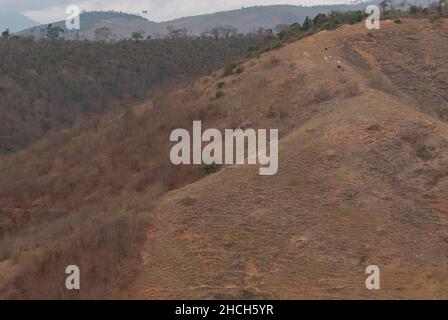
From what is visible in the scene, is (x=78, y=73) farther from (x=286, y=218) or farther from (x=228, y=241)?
(x=228, y=241)

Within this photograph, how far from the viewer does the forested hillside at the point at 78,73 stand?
42.9 metres

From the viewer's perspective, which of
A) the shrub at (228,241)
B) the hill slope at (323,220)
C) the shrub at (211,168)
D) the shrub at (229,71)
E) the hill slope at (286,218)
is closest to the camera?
the hill slope at (323,220)

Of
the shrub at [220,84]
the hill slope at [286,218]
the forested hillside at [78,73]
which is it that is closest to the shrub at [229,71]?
the shrub at [220,84]

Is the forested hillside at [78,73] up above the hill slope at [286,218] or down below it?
above

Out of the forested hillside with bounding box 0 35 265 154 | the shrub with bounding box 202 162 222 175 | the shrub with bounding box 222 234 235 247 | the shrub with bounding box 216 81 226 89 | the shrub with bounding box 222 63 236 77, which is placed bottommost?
the shrub with bounding box 222 234 235 247

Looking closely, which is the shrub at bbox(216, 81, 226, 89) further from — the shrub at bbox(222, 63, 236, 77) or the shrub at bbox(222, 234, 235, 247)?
the shrub at bbox(222, 234, 235, 247)

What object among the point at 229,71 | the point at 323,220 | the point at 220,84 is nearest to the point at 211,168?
the point at 323,220

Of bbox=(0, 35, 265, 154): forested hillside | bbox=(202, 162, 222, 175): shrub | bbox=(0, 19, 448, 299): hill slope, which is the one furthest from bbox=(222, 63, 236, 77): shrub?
bbox=(0, 35, 265, 154): forested hillside

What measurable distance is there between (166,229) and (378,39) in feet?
47.5

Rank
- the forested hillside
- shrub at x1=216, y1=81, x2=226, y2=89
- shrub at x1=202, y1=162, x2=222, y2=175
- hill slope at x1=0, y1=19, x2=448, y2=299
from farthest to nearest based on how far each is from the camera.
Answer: the forested hillside, shrub at x1=216, y1=81, x2=226, y2=89, shrub at x1=202, y1=162, x2=222, y2=175, hill slope at x1=0, y1=19, x2=448, y2=299

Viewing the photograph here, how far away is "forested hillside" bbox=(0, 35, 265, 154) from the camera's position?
141ft

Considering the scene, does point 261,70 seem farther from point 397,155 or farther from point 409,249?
point 409,249

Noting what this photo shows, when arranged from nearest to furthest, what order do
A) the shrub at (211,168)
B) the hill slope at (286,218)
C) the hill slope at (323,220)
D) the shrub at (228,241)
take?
the hill slope at (323,220), the hill slope at (286,218), the shrub at (228,241), the shrub at (211,168)

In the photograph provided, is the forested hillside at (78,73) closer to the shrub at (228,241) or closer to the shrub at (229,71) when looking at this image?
the shrub at (229,71)
